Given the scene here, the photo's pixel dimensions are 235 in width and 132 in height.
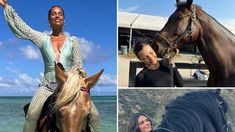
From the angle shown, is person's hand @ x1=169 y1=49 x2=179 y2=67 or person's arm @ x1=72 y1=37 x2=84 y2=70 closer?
person's arm @ x1=72 y1=37 x2=84 y2=70

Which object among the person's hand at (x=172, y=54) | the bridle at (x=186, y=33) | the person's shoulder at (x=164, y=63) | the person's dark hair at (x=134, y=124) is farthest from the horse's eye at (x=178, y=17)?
the person's dark hair at (x=134, y=124)

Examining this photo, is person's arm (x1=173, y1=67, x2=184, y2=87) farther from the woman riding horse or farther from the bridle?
the woman riding horse

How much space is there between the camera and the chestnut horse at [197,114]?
3.04 meters

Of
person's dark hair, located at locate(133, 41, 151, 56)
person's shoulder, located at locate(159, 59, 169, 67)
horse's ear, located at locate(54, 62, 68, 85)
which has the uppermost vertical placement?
person's dark hair, located at locate(133, 41, 151, 56)

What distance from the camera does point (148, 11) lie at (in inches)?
109

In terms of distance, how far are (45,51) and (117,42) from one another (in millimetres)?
448

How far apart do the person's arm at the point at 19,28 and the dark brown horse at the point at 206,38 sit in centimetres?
87

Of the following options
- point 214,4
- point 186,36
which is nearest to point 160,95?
point 186,36

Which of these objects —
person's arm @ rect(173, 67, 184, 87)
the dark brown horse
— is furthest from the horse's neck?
person's arm @ rect(173, 67, 184, 87)

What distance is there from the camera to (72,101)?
233 centimetres

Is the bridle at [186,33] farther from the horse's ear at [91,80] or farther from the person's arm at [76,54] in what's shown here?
the horse's ear at [91,80]

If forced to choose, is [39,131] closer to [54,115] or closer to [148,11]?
[54,115]

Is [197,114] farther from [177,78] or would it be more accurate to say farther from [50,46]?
[50,46]

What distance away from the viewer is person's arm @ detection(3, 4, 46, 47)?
263 cm
